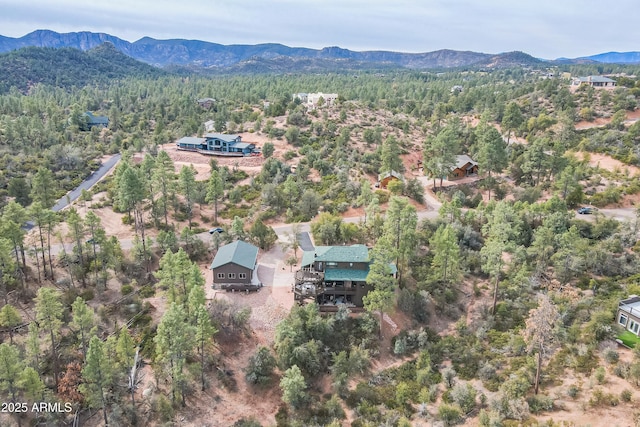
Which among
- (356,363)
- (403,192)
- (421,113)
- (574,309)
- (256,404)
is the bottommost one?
(256,404)

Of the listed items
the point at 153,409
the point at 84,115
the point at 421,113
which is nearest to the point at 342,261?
the point at 153,409

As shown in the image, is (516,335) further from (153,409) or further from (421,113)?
(421,113)

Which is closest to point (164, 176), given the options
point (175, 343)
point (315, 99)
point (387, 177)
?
point (175, 343)

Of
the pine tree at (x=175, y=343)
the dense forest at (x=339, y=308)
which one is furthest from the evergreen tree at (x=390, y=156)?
the pine tree at (x=175, y=343)

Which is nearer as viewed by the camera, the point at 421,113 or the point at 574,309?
the point at 574,309

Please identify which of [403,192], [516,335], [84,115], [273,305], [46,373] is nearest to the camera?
[46,373]

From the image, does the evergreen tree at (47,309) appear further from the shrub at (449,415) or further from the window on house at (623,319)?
the window on house at (623,319)

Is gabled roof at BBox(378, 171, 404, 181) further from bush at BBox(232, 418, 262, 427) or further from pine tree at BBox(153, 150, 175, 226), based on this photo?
bush at BBox(232, 418, 262, 427)

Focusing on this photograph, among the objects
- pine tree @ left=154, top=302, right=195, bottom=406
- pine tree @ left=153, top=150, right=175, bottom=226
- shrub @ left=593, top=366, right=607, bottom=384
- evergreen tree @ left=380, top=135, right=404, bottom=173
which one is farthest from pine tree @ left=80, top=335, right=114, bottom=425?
evergreen tree @ left=380, top=135, right=404, bottom=173
